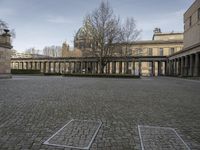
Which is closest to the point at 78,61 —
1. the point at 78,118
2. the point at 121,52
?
the point at 121,52

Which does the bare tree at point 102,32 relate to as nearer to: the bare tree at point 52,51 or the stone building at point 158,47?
the stone building at point 158,47

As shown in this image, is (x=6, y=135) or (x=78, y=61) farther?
(x=78, y=61)

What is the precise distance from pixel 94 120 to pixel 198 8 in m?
47.3

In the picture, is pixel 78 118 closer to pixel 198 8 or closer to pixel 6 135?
pixel 6 135

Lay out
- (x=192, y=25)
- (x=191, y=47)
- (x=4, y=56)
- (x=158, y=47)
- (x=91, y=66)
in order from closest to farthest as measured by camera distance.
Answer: (x=4, y=56), (x=191, y=47), (x=192, y=25), (x=91, y=66), (x=158, y=47)

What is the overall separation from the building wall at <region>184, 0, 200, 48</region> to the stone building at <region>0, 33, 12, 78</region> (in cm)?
3920

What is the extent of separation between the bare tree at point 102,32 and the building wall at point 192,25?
60.6 ft

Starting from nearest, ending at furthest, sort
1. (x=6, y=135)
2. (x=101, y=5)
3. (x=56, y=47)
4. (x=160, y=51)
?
(x=6, y=135) → (x=101, y=5) → (x=160, y=51) → (x=56, y=47)

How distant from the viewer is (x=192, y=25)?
49781mm

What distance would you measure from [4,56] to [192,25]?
43166 mm

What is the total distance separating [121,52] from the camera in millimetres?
45031

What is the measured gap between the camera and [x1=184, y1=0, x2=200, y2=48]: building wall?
45.8m

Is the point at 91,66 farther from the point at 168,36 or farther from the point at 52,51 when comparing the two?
the point at 168,36

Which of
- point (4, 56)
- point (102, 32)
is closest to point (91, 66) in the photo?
point (102, 32)
